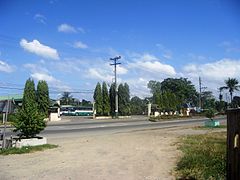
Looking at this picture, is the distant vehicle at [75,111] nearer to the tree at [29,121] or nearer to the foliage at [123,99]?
the foliage at [123,99]

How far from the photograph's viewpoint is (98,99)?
71125mm

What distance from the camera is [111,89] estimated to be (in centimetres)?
7294

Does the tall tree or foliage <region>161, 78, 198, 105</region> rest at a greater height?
foliage <region>161, 78, 198, 105</region>

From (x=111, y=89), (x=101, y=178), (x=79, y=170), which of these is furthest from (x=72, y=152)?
(x=111, y=89)

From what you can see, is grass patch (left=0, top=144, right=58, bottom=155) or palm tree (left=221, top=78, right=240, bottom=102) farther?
palm tree (left=221, top=78, right=240, bottom=102)

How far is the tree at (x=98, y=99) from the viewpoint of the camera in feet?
233

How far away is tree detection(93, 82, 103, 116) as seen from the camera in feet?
233

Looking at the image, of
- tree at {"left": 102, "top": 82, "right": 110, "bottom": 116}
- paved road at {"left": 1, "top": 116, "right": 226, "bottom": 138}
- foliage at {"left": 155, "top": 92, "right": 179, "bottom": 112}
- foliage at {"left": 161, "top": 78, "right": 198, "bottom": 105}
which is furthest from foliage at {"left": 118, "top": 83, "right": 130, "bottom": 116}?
foliage at {"left": 161, "top": 78, "right": 198, "bottom": 105}

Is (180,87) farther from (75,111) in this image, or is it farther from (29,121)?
(29,121)

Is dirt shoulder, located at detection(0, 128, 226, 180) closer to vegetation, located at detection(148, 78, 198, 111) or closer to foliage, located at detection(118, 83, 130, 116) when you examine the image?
foliage, located at detection(118, 83, 130, 116)

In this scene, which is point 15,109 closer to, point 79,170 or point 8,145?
point 8,145

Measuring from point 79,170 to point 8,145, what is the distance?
7188 millimetres

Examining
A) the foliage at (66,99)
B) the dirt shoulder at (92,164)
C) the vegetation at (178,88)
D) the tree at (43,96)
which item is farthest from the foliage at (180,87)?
the dirt shoulder at (92,164)

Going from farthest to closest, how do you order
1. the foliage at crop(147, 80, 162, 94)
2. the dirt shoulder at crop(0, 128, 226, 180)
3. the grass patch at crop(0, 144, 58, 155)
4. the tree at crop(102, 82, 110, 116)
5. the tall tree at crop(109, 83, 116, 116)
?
the foliage at crop(147, 80, 162, 94) < the tall tree at crop(109, 83, 116, 116) < the tree at crop(102, 82, 110, 116) < the grass patch at crop(0, 144, 58, 155) < the dirt shoulder at crop(0, 128, 226, 180)
